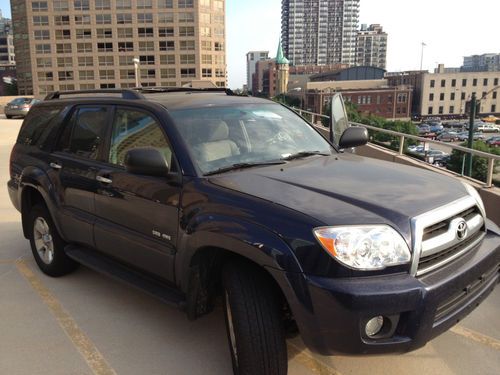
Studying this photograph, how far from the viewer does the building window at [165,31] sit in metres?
93.9

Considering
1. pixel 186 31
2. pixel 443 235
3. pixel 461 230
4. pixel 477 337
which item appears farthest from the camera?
pixel 186 31

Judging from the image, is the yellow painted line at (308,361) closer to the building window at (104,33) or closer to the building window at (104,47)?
the building window at (104,47)

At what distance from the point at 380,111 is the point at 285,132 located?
106 meters

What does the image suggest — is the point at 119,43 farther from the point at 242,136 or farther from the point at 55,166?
the point at 242,136

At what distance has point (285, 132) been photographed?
3.86 m

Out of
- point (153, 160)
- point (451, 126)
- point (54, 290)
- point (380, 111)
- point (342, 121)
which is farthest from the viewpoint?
point (380, 111)

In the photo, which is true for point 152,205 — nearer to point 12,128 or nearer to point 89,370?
point 89,370

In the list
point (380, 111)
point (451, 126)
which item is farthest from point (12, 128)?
point (380, 111)

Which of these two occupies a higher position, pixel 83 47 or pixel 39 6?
pixel 39 6

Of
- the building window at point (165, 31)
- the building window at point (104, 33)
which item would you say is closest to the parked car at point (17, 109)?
the building window at point (165, 31)

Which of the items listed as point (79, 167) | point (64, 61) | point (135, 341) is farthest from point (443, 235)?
point (64, 61)

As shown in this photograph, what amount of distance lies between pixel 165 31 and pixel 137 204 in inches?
3831

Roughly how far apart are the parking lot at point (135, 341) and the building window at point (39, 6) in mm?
106102

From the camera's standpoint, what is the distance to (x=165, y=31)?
94.2 metres
